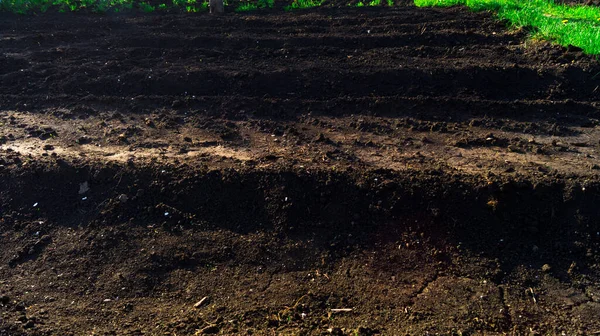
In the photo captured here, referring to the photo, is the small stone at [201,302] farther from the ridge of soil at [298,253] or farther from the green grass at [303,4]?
the green grass at [303,4]

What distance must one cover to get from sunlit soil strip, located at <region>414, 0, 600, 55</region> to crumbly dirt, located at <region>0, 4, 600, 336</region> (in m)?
0.29

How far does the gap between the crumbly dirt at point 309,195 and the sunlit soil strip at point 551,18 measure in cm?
29

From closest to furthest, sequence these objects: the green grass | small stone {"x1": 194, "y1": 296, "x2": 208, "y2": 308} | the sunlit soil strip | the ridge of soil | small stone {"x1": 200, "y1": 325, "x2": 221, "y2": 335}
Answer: small stone {"x1": 200, "y1": 325, "x2": 221, "y2": 335} < the ridge of soil < small stone {"x1": 194, "y1": 296, "x2": 208, "y2": 308} < the sunlit soil strip < the green grass

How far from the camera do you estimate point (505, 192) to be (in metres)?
4.06

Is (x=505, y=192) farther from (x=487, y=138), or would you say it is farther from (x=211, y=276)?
(x=211, y=276)

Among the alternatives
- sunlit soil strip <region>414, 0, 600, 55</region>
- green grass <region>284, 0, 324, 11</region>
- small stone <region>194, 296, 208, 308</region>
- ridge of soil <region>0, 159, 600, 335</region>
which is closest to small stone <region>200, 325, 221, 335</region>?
ridge of soil <region>0, 159, 600, 335</region>

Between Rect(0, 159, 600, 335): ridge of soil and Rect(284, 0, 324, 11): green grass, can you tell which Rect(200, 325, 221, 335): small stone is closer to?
Rect(0, 159, 600, 335): ridge of soil

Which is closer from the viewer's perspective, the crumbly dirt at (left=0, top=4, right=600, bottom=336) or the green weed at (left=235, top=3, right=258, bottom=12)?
the crumbly dirt at (left=0, top=4, right=600, bottom=336)

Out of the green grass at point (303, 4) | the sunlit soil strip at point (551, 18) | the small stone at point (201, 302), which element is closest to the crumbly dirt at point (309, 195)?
the small stone at point (201, 302)

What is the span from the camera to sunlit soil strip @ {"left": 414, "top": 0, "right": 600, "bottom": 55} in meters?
6.43

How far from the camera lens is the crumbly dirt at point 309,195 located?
3.59m

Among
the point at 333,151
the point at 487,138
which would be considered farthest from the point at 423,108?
the point at 333,151

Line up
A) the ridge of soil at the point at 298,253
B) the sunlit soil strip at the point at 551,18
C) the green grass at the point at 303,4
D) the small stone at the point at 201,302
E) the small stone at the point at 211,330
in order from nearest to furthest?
the small stone at the point at 211,330 < the ridge of soil at the point at 298,253 < the small stone at the point at 201,302 < the sunlit soil strip at the point at 551,18 < the green grass at the point at 303,4

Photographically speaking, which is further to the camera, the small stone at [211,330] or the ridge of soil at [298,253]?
the ridge of soil at [298,253]
